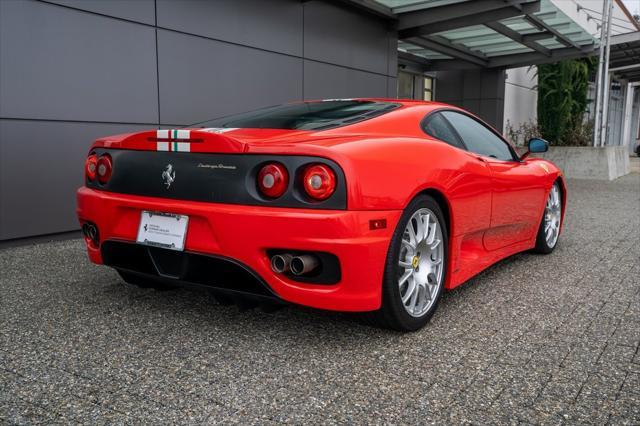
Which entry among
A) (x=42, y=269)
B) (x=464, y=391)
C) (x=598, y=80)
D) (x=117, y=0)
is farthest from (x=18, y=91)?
(x=598, y=80)

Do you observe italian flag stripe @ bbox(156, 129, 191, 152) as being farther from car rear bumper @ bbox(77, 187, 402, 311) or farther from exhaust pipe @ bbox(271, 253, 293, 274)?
exhaust pipe @ bbox(271, 253, 293, 274)

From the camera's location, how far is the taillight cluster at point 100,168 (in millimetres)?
2854

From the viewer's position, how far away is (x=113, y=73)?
564 centimetres

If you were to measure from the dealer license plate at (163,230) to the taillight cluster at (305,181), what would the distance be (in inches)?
16.5

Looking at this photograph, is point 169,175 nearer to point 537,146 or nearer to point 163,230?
point 163,230

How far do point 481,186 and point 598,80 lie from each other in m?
12.3

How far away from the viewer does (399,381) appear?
223 centimetres

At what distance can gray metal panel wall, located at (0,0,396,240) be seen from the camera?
16.2 feet

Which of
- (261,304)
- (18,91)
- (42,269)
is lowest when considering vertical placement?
(42,269)

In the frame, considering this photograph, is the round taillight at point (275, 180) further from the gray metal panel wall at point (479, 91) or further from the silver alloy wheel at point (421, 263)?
the gray metal panel wall at point (479, 91)

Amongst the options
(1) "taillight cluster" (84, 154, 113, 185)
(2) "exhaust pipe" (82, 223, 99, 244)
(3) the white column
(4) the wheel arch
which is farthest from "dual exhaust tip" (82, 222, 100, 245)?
(3) the white column

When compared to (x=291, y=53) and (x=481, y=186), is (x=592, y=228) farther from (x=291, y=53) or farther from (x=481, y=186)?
(x=291, y=53)

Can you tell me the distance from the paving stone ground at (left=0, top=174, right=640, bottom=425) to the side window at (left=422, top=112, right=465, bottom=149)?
37.9 inches

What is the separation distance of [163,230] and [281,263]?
0.62 meters
